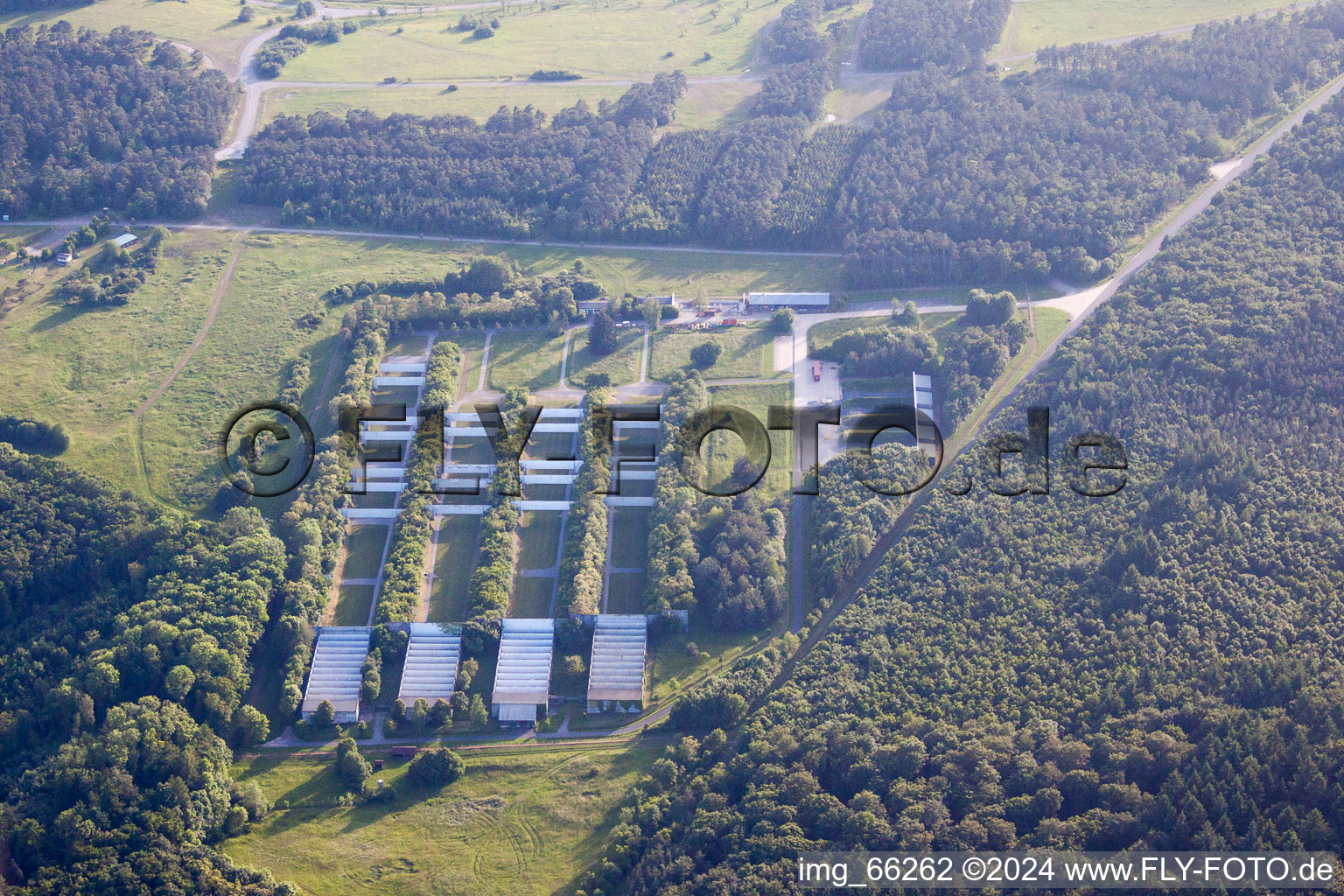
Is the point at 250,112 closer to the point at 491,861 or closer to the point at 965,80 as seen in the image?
the point at 965,80

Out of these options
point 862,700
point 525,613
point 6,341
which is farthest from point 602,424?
point 6,341

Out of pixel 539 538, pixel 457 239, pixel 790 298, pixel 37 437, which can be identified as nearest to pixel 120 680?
pixel 539 538

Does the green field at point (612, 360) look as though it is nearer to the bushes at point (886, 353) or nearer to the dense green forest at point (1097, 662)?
the bushes at point (886, 353)

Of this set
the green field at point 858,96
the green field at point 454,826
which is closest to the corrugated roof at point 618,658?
the green field at point 454,826

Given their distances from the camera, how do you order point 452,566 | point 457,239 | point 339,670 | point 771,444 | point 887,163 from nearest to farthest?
1. point 339,670
2. point 452,566
3. point 771,444
4. point 887,163
5. point 457,239

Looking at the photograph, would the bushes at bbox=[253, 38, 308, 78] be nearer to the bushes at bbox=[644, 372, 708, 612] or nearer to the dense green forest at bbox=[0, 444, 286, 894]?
the dense green forest at bbox=[0, 444, 286, 894]

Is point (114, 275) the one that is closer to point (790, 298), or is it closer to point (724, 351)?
point (724, 351)

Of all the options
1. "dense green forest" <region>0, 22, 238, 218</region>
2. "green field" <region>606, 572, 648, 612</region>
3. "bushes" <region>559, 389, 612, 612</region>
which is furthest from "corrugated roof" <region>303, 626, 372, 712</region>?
"dense green forest" <region>0, 22, 238, 218</region>
